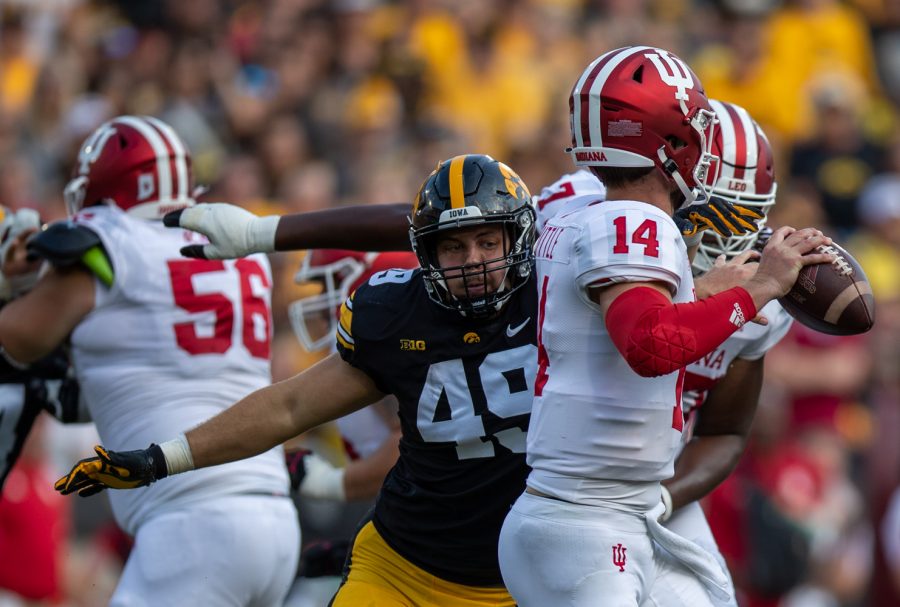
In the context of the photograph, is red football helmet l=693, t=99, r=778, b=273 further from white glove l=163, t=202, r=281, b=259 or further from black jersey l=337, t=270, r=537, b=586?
white glove l=163, t=202, r=281, b=259

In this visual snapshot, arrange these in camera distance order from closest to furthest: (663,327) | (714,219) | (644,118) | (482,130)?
(663,327), (644,118), (714,219), (482,130)

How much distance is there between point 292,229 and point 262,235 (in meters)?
0.10

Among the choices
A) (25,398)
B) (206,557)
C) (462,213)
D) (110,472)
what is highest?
(462,213)

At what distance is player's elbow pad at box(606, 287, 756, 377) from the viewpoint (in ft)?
12.0

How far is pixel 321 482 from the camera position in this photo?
5727 millimetres

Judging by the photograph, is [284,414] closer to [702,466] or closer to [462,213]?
[462,213]

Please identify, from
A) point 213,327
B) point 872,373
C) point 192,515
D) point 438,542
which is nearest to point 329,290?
point 213,327

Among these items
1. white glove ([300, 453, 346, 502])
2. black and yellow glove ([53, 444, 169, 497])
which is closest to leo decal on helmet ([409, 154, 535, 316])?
black and yellow glove ([53, 444, 169, 497])

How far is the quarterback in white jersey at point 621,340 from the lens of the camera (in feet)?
12.4

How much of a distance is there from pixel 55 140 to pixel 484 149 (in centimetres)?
329

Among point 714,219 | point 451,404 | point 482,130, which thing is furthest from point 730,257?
point 482,130

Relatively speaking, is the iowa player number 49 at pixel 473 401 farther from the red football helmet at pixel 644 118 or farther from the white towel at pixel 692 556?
the red football helmet at pixel 644 118

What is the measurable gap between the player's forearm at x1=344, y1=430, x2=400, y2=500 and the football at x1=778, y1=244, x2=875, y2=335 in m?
2.00

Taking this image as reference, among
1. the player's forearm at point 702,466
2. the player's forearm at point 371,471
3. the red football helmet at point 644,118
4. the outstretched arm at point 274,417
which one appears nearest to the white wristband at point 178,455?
the outstretched arm at point 274,417
